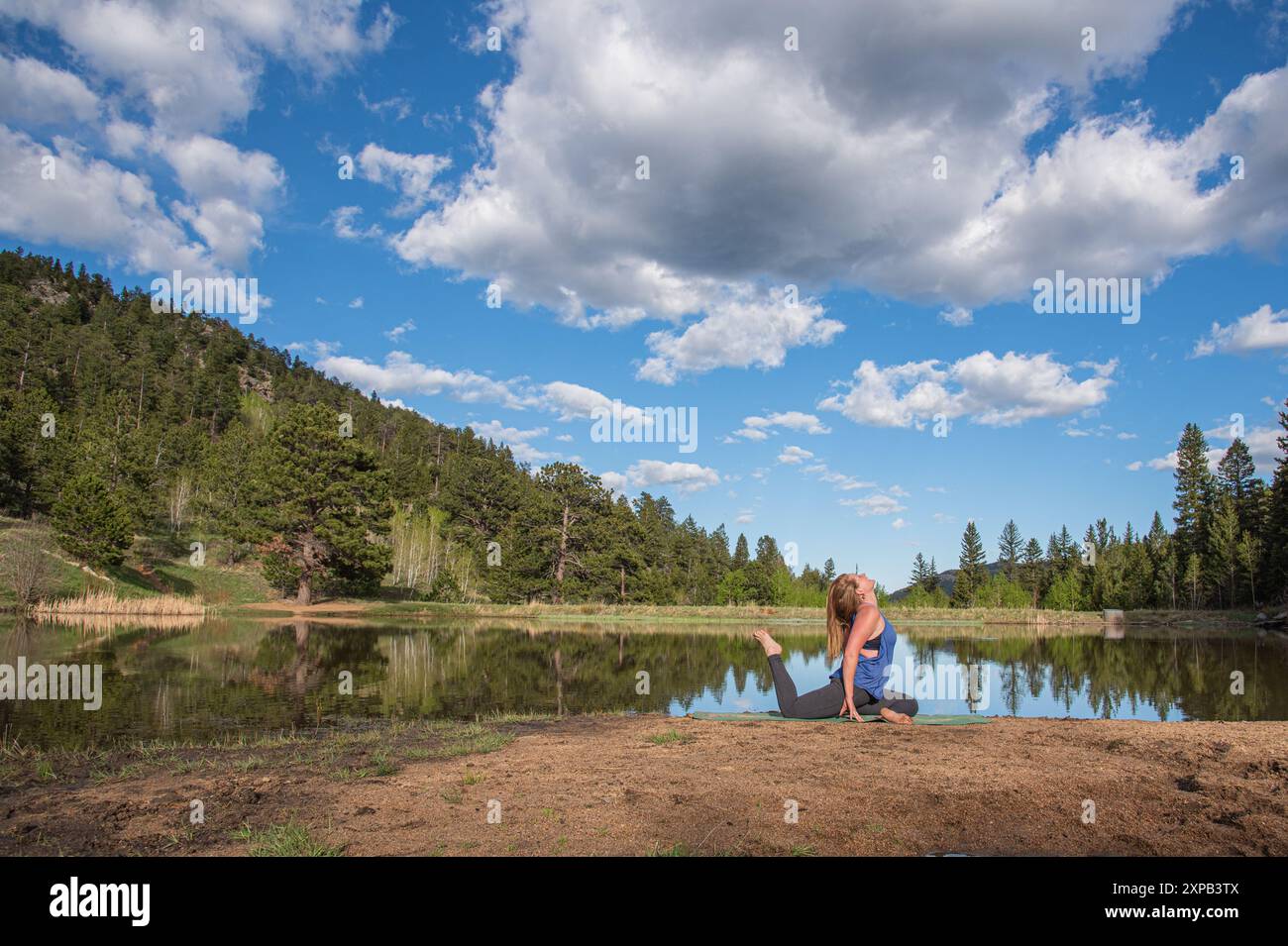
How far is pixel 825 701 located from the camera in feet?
30.6

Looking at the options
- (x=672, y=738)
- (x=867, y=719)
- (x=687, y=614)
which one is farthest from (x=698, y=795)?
(x=687, y=614)

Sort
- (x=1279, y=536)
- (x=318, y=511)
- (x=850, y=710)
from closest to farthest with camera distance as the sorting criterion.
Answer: (x=850, y=710)
(x=318, y=511)
(x=1279, y=536)

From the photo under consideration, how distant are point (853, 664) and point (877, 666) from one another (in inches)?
25.3

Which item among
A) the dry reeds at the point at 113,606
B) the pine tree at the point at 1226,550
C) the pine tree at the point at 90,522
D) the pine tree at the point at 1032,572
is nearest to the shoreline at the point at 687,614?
the dry reeds at the point at 113,606

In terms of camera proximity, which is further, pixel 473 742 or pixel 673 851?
pixel 473 742

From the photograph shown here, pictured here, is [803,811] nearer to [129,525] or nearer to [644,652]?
[644,652]

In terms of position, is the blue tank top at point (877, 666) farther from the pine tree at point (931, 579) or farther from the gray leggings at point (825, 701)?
the pine tree at point (931, 579)

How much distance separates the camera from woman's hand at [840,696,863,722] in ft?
29.4

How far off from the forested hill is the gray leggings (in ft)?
147

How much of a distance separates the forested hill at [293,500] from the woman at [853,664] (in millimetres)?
44896

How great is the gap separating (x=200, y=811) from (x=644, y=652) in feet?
70.7

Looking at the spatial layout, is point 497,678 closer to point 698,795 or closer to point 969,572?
point 698,795
